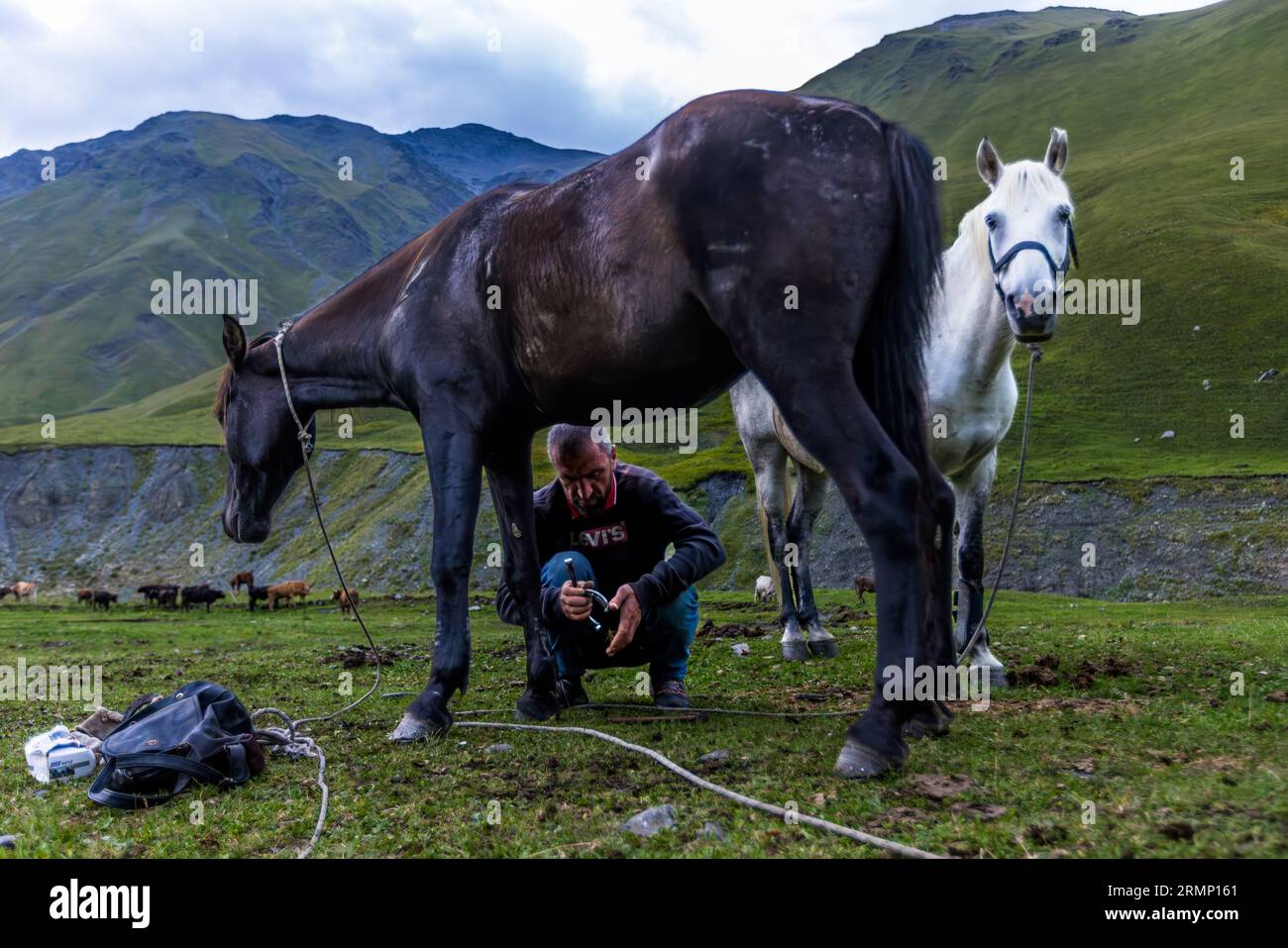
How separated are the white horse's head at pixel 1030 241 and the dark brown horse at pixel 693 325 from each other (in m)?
1.38

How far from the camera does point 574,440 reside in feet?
22.4

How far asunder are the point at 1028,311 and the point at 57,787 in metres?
7.28

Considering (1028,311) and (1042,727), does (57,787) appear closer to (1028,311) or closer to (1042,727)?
(1042,727)

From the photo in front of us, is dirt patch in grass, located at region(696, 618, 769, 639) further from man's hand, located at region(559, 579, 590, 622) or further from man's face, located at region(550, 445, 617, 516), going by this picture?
man's hand, located at region(559, 579, 590, 622)

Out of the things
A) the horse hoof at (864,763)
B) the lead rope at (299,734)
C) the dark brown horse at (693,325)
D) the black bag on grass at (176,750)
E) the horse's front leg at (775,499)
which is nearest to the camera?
the lead rope at (299,734)

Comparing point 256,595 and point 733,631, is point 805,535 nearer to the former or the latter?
point 733,631

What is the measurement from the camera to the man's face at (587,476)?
6.86 meters

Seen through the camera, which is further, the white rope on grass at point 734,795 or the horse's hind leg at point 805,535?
the horse's hind leg at point 805,535

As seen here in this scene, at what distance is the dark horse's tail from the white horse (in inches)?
12.4

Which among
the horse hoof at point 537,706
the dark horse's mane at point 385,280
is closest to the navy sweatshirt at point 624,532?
the horse hoof at point 537,706

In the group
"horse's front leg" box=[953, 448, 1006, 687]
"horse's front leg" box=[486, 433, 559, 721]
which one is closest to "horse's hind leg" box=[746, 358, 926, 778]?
"horse's front leg" box=[486, 433, 559, 721]

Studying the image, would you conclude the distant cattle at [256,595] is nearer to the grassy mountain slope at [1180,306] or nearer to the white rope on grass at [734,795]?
the grassy mountain slope at [1180,306]

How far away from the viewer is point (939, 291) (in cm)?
556

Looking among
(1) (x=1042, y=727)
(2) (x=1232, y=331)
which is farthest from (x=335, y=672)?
(2) (x=1232, y=331)
